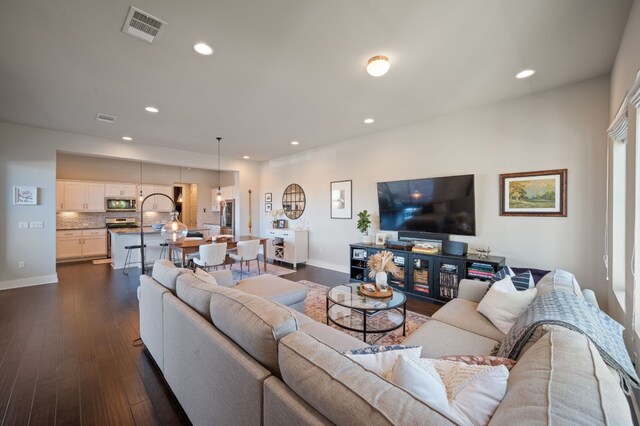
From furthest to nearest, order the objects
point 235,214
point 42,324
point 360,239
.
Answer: point 235,214 → point 360,239 → point 42,324

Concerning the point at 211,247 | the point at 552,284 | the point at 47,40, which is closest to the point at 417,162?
the point at 552,284

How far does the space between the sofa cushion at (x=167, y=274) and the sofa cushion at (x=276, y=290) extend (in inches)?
30.5

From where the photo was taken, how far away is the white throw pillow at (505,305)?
1872 mm

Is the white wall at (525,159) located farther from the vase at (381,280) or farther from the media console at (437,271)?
the vase at (381,280)

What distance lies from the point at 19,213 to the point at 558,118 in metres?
8.28

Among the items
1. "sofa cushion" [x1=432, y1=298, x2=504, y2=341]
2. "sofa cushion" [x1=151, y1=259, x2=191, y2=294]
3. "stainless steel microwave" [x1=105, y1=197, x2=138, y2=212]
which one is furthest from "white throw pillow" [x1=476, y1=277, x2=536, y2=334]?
"stainless steel microwave" [x1=105, y1=197, x2=138, y2=212]

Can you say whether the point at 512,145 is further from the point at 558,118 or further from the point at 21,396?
the point at 21,396

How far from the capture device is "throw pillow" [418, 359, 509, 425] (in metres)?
0.80

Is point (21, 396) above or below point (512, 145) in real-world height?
below

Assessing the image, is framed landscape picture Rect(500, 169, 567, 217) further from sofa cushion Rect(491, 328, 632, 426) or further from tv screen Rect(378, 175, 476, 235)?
sofa cushion Rect(491, 328, 632, 426)

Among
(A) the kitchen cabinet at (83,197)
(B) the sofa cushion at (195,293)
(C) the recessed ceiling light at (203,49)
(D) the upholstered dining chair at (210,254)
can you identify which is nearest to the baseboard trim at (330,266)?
(D) the upholstered dining chair at (210,254)

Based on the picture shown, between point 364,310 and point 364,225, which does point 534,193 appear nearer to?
point 364,225

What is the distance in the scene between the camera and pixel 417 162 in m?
4.37

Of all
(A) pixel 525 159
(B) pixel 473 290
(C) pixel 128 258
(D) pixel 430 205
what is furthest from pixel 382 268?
(C) pixel 128 258
